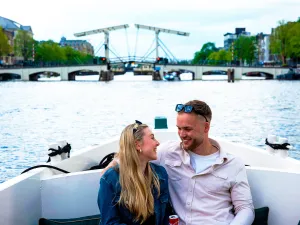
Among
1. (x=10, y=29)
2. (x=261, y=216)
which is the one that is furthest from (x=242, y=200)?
(x=10, y=29)

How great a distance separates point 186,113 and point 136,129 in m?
0.30

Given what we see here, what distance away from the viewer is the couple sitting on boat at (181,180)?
6.31 feet

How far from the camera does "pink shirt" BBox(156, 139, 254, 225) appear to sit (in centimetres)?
215

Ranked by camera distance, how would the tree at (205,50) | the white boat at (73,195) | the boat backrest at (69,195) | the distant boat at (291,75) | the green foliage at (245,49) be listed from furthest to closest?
the tree at (205,50), the green foliage at (245,49), the distant boat at (291,75), the boat backrest at (69,195), the white boat at (73,195)

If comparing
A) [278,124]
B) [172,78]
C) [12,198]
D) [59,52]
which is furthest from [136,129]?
[59,52]

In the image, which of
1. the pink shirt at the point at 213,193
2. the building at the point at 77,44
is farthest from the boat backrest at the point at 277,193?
the building at the point at 77,44

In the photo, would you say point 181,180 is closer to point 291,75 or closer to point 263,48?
point 291,75

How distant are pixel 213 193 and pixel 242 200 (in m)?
0.12

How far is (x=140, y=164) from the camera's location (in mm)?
1954

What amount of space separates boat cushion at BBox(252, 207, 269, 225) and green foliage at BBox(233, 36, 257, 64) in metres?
66.8

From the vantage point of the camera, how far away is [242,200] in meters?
2.15

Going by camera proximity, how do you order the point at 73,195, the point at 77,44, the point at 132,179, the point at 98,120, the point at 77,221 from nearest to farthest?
the point at 132,179
the point at 77,221
the point at 73,195
the point at 98,120
the point at 77,44

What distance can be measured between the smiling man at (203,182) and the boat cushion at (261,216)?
0.56ft

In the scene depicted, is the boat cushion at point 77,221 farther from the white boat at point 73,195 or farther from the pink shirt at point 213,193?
the pink shirt at point 213,193
